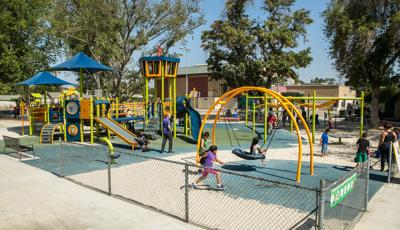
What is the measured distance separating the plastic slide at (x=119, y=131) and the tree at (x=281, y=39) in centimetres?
1820

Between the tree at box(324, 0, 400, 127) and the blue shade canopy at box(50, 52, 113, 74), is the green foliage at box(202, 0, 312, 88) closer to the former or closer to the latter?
the tree at box(324, 0, 400, 127)

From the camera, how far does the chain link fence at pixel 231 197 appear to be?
6.16m

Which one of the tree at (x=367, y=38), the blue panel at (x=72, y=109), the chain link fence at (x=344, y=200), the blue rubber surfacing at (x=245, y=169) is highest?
the tree at (x=367, y=38)

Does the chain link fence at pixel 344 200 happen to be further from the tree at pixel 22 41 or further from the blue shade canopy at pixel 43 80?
the tree at pixel 22 41

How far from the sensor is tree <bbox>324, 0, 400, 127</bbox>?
78.0 feet

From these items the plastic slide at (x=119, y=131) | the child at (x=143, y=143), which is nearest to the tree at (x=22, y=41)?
the plastic slide at (x=119, y=131)

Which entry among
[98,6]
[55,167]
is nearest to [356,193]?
[55,167]

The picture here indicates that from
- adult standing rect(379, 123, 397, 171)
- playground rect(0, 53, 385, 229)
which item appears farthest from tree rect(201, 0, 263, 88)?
adult standing rect(379, 123, 397, 171)

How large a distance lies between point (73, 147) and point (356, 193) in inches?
520

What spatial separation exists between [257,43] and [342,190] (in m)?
27.9

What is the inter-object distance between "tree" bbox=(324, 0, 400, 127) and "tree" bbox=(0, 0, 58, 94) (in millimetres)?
24444

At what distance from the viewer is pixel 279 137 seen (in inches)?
828

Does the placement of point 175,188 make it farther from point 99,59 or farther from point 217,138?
point 99,59

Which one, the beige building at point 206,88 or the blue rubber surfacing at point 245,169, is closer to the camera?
the blue rubber surfacing at point 245,169
